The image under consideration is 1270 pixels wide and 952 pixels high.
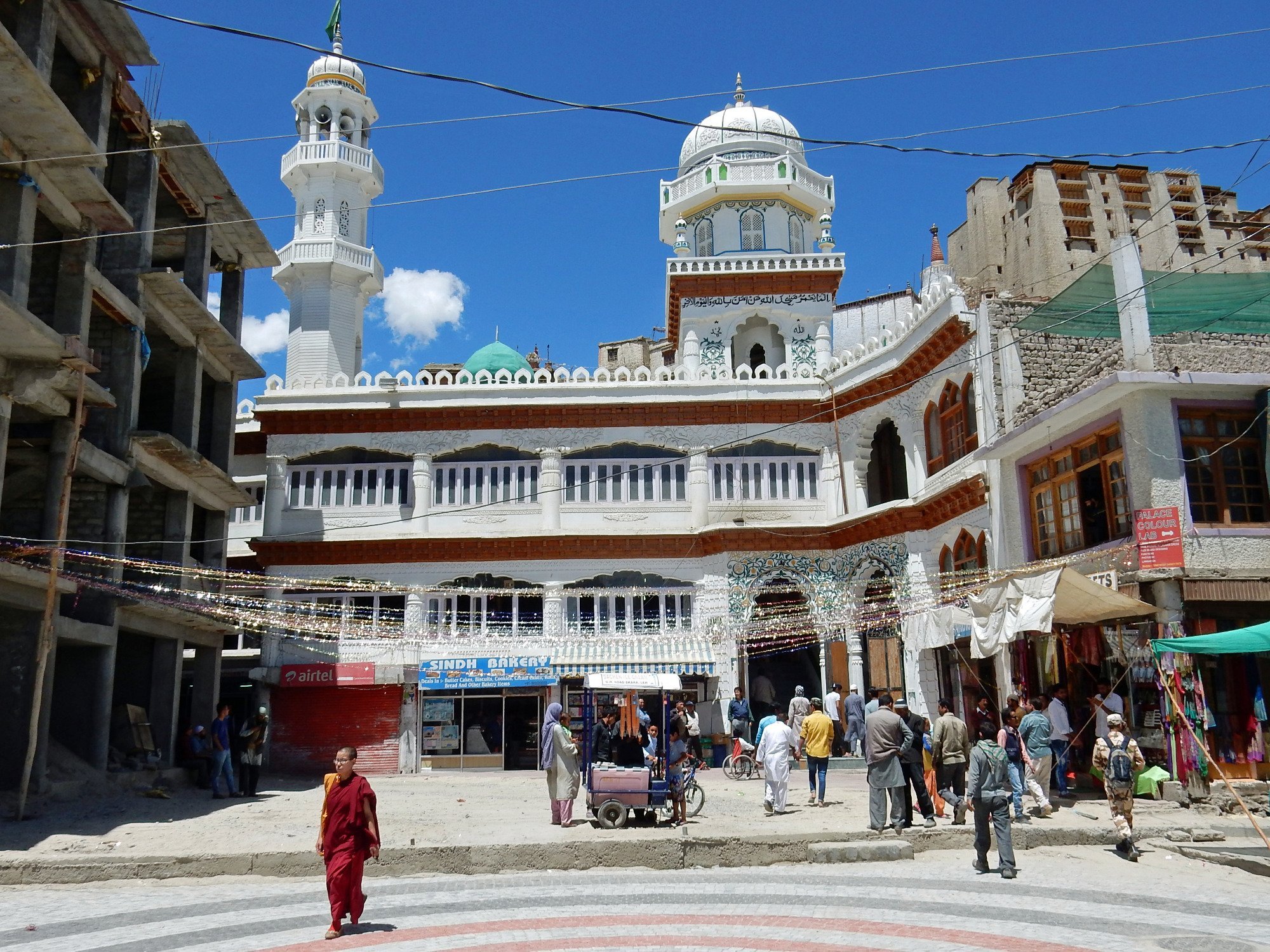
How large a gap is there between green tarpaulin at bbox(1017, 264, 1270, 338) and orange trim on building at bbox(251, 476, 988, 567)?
7876mm

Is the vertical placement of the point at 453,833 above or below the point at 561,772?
below

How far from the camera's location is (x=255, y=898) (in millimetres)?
10469

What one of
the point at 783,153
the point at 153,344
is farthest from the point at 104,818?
the point at 783,153

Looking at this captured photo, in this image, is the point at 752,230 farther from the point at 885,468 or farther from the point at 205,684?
the point at 205,684

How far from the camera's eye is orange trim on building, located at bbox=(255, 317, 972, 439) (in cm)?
2688

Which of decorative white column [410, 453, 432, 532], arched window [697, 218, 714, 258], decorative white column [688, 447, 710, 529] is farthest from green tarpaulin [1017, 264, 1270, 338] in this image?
arched window [697, 218, 714, 258]

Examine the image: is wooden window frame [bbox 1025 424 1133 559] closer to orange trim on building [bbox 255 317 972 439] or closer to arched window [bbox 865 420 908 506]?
arched window [bbox 865 420 908 506]

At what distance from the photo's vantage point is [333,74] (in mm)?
34219

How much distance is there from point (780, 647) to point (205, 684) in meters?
13.1

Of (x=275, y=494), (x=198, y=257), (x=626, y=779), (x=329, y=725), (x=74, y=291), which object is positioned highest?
(x=198, y=257)

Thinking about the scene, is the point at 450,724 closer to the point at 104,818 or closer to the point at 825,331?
the point at 104,818

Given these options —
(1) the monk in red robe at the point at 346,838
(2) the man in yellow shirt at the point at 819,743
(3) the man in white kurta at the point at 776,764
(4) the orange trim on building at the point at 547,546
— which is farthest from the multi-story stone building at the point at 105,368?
(2) the man in yellow shirt at the point at 819,743

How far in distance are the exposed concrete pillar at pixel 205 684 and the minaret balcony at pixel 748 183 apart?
1824cm

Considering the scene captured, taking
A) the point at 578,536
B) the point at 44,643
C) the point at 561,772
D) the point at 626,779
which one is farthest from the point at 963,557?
the point at 44,643
